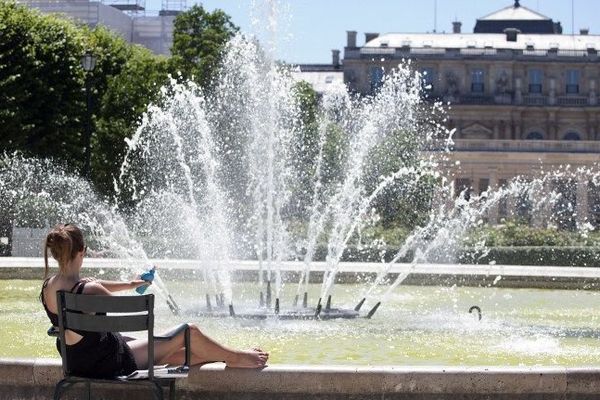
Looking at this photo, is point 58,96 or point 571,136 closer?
point 58,96

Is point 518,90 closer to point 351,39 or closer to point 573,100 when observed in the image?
point 573,100

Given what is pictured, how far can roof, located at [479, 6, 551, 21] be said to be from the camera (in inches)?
4722

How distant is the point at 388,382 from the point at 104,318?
1.74 m

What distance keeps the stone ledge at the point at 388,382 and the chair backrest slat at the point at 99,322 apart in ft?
2.13

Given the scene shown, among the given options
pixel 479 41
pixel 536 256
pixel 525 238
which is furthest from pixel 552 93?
pixel 536 256

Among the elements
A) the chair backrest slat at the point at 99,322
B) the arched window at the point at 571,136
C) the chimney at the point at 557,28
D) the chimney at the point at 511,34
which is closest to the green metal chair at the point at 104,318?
the chair backrest slat at the point at 99,322

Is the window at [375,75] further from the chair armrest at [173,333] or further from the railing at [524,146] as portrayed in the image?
the chair armrest at [173,333]

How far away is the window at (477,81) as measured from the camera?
110 metres

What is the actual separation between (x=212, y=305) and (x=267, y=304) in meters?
0.86

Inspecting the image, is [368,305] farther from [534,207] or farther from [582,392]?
[534,207]

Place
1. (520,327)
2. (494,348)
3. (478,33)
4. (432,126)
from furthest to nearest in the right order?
(478,33) → (432,126) → (520,327) → (494,348)

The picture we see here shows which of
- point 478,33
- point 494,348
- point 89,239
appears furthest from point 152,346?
point 478,33

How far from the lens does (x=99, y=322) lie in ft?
26.0

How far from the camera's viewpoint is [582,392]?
8.43 metres
